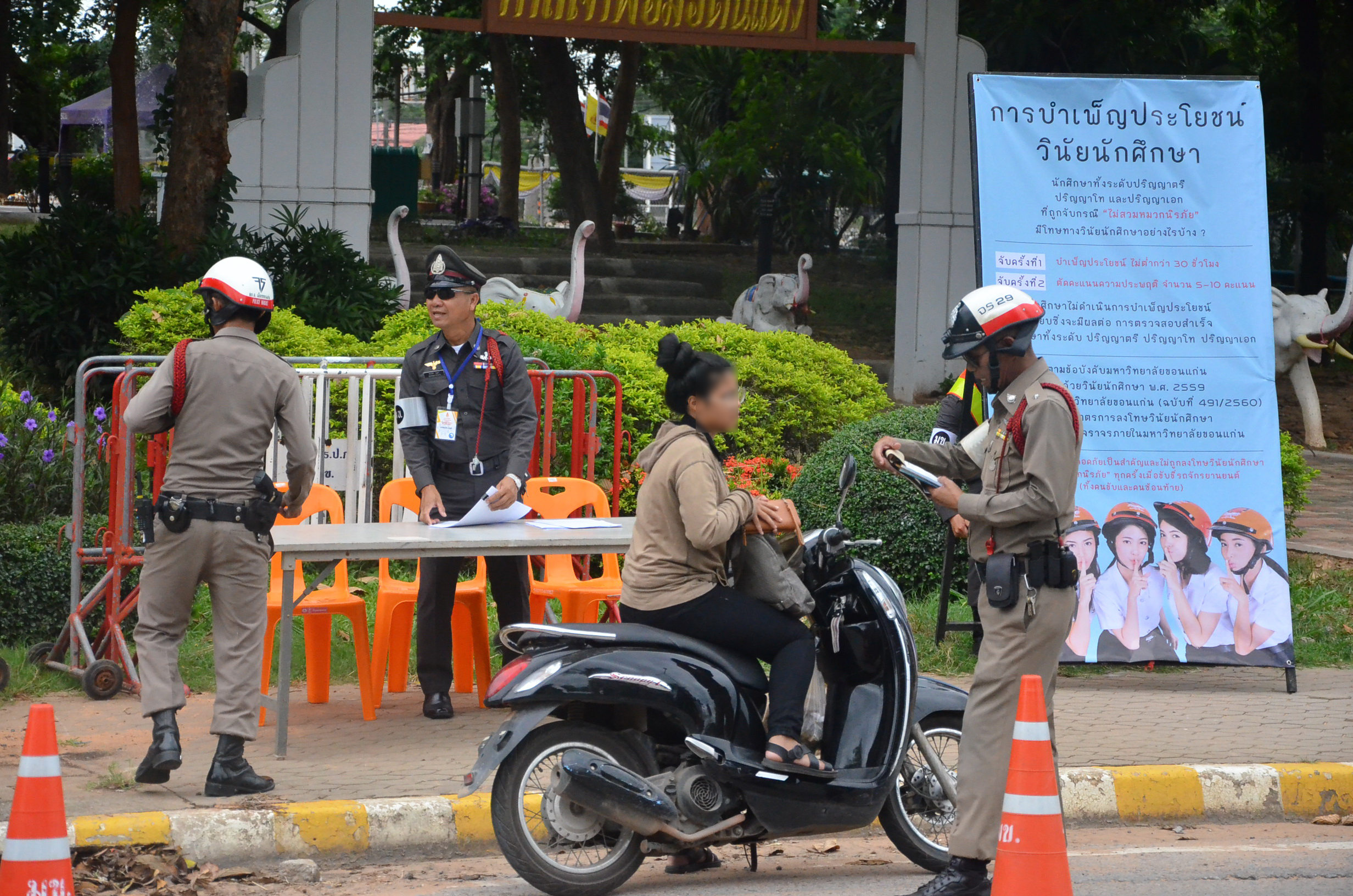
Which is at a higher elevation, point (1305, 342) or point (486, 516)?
point (1305, 342)

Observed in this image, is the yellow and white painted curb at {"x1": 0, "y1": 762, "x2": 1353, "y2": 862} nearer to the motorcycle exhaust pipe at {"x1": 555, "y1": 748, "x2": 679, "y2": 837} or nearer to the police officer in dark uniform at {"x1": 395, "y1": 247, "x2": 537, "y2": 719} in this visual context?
the motorcycle exhaust pipe at {"x1": 555, "y1": 748, "x2": 679, "y2": 837}

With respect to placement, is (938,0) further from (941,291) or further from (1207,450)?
(1207,450)

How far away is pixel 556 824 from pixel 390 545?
1674mm

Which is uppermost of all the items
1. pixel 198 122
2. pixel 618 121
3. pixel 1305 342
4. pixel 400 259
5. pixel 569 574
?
pixel 618 121

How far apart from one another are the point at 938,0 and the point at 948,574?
28.4ft

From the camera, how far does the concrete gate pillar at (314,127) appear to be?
42.9 ft

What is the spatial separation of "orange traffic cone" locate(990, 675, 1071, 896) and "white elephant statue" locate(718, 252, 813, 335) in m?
11.5

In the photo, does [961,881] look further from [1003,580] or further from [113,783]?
[113,783]

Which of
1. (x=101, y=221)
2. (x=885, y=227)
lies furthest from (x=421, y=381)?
(x=885, y=227)

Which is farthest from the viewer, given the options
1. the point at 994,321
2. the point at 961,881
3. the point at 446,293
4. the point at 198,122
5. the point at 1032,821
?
the point at 198,122

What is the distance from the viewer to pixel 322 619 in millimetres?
7020

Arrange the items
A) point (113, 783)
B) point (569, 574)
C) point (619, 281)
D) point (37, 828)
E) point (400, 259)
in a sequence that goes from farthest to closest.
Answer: point (619, 281), point (400, 259), point (569, 574), point (113, 783), point (37, 828)

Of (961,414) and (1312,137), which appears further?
(1312,137)

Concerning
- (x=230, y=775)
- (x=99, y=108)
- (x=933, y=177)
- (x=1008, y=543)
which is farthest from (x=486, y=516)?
(x=99, y=108)
